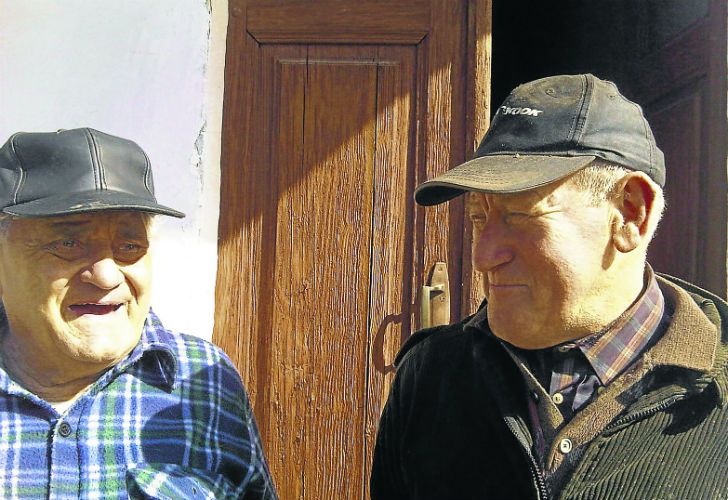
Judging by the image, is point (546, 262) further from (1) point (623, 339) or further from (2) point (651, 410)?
(2) point (651, 410)

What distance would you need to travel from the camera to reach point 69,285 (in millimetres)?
1648

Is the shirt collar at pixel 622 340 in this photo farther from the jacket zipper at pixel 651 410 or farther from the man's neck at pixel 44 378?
the man's neck at pixel 44 378

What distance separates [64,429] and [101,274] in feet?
1.17

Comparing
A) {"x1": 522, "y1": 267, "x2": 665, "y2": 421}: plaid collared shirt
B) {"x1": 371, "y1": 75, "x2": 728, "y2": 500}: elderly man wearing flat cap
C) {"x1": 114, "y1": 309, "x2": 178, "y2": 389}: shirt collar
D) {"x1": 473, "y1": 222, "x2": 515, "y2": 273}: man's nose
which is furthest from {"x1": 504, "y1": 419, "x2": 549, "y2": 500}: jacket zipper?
{"x1": 114, "y1": 309, "x2": 178, "y2": 389}: shirt collar

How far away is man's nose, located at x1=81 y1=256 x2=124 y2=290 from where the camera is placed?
1650mm

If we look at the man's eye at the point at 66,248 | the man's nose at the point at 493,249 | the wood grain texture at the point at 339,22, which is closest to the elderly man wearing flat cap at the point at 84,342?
the man's eye at the point at 66,248

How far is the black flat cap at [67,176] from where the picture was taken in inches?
63.7

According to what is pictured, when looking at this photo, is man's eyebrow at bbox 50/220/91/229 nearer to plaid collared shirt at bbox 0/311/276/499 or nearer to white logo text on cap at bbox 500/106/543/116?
plaid collared shirt at bbox 0/311/276/499

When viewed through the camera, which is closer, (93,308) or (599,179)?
(599,179)

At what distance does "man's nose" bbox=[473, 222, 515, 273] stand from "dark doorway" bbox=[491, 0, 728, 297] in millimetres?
1468

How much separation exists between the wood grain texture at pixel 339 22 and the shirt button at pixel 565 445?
70.2 inches

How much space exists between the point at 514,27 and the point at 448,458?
4.24 metres

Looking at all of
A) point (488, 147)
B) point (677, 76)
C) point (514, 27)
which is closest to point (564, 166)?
point (488, 147)

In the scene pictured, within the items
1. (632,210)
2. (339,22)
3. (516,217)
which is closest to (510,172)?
(516,217)
